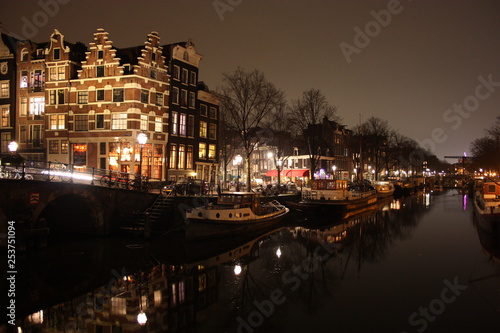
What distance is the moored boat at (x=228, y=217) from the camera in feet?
81.5

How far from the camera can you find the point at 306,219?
38.5m

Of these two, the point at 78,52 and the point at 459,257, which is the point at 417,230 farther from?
the point at 78,52

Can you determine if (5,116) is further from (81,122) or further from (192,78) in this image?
(192,78)

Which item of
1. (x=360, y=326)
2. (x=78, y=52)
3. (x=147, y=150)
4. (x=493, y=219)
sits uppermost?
(x=78, y=52)

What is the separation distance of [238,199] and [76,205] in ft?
37.9

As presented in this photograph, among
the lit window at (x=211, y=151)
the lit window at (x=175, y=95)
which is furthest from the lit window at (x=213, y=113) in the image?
the lit window at (x=175, y=95)

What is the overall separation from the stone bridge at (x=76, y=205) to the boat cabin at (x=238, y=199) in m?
5.74

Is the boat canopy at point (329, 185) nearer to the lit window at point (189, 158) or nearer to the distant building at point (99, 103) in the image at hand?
the lit window at point (189, 158)

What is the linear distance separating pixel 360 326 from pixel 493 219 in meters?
17.9

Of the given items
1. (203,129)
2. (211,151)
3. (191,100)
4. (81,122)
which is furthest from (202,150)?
(81,122)

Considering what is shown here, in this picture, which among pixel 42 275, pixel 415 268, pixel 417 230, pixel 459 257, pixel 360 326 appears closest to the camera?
pixel 360 326

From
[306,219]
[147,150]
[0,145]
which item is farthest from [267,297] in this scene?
[0,145]

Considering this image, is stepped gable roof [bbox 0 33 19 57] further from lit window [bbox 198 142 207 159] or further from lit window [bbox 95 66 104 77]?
lit window [bbox 198 142 207 159]

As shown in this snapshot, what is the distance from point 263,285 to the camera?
653 inches
